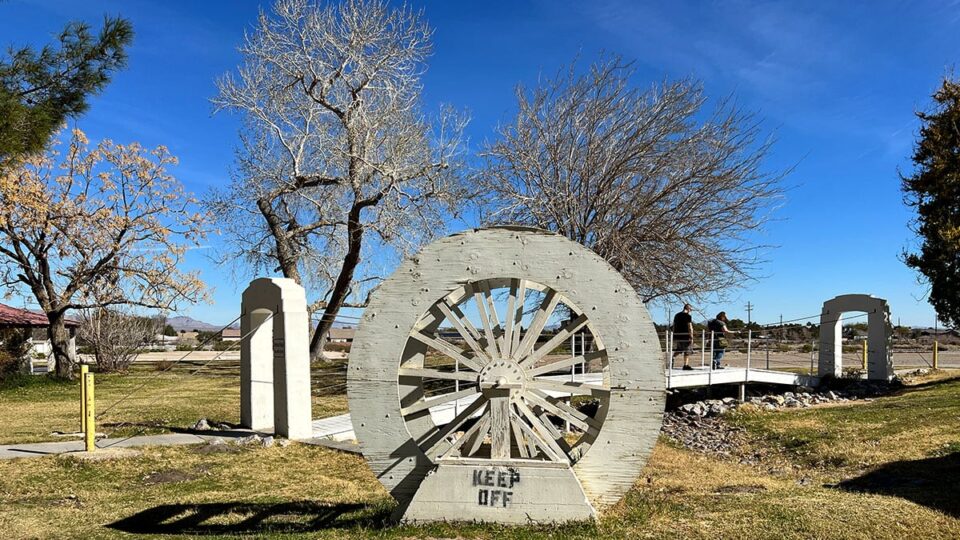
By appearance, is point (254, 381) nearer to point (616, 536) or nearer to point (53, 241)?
point (616, 536)

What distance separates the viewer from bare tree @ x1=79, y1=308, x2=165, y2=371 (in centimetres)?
2591

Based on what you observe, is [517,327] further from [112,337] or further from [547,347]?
[112,337]

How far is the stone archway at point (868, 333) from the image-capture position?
2047 cm

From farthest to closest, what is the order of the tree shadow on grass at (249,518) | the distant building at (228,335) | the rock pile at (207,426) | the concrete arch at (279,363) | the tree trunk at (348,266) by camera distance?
1. the tree trunk at (348,266)
2. the rock pile at (207,426)
3. the distant building at (228,335)
4. the concrete arch at (279,363)
5. the tree shadow on grass at (249,518)

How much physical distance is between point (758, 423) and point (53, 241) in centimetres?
2091

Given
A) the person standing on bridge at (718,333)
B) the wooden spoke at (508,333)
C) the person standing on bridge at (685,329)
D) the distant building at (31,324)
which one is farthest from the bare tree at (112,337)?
the wooden spoke at (508,333)

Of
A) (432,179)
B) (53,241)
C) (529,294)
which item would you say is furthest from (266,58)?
(529,294)

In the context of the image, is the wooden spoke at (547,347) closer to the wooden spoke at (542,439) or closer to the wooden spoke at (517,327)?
the wooden spoke at (517,327)

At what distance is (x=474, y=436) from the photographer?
269 inches

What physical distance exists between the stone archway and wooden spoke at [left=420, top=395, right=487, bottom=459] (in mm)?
17971

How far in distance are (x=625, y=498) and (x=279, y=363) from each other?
22.6 ft

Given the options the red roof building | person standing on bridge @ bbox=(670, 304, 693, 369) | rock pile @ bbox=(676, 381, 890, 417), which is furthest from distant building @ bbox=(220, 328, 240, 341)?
person standing on bridge @ bbox=(670, 304, 693, 369)

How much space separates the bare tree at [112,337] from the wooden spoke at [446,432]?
72.7ft

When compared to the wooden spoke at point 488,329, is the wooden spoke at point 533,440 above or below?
below
